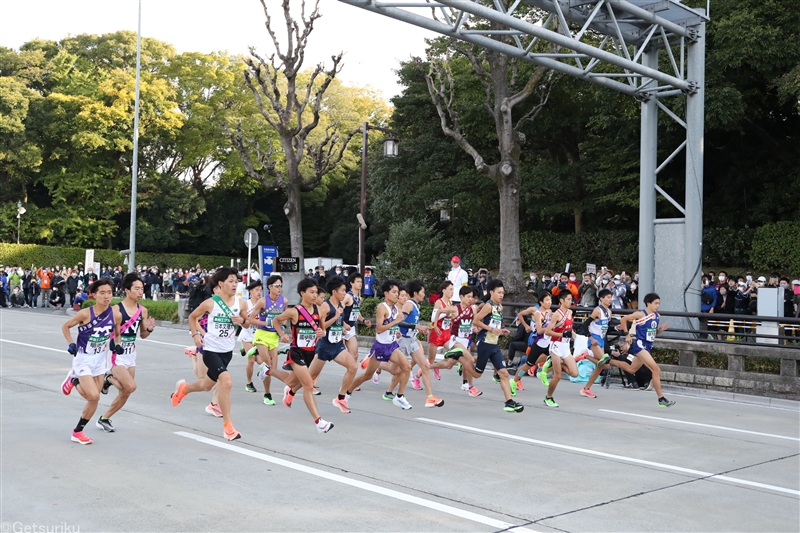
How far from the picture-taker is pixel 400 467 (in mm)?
7637

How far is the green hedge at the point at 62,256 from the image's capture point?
45.8 m

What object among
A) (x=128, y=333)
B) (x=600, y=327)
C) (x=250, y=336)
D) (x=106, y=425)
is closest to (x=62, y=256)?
(x=250, y=336)

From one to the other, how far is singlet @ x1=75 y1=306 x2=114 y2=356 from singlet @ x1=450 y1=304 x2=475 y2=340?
5468 millimetres

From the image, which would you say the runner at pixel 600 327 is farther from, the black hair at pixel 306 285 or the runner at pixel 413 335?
the black hair at pixel 306 285

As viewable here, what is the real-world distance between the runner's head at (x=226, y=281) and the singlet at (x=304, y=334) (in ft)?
3.23

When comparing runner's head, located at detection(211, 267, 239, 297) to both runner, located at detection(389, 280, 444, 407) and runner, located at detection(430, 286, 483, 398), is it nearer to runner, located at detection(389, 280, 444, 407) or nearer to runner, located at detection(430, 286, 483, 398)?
runner, located at detection(389, 280, 444, 407)

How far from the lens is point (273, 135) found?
172 feet

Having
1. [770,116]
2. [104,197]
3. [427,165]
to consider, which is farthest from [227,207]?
[770,116]

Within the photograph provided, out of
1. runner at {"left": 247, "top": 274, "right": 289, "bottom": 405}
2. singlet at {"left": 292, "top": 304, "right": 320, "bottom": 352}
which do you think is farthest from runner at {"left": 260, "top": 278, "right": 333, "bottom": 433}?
runner at {"left": 247, "top": 274, "right": 289, "bottom": 405}

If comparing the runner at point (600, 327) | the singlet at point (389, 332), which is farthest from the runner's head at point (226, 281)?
the runner at point (600, 327)

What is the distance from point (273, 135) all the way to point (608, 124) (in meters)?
27.5

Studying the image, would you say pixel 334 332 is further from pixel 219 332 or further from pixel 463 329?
pixel 463 329

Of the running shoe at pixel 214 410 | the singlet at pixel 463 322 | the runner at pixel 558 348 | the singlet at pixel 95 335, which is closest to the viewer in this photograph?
the singlet at pixel 95 335

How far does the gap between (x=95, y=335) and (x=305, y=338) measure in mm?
2372
